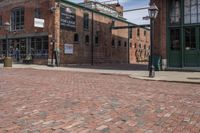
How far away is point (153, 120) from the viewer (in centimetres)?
604

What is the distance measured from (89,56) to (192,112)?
94.2ft

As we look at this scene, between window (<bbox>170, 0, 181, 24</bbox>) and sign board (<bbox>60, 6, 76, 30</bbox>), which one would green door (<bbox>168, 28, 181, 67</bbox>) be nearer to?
window (<bbox>170, 0, 181, 24</bbox>)

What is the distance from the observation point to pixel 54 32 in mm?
29453

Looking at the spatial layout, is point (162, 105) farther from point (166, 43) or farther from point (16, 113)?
point (166, 43)

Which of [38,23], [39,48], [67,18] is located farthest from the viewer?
[67,18]

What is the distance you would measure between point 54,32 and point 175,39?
1296 cm

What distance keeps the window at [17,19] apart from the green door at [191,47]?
1920cm

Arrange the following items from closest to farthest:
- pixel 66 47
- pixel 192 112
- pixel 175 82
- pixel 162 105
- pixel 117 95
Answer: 1. pixel 192 112
2. pixel 162 105
3. pixel 117 95
4. pixel 175 82
5. pixel 66 47

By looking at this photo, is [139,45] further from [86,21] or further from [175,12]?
[175,12]

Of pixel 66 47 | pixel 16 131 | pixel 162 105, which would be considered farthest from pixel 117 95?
pixel 66 47

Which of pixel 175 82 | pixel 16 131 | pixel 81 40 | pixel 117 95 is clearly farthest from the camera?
pixel 81 40

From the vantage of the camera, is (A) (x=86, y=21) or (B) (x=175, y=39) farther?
(A) (x=86, y=21)

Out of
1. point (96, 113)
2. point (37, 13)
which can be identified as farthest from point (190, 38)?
point (37, 13)

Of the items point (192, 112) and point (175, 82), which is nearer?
point (192, 112)
